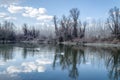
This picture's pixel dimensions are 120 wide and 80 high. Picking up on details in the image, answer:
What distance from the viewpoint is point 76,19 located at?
67.9 metres

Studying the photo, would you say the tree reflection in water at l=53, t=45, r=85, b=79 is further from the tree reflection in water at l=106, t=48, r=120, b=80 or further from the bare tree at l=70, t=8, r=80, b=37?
the bare tree at l=70, t=8, r=80, b=37

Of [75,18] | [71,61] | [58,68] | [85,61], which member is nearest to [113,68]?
[58,68]

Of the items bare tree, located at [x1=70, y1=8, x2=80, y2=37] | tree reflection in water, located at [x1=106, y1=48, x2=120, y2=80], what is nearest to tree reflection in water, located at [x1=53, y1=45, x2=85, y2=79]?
tree reflection in water, located at [x1=106, y1=48, x2=120, y2=80]

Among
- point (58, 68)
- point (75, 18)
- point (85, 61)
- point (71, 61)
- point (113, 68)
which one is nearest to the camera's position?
point (58, 68)

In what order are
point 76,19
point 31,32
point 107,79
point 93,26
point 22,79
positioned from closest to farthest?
point 22,79
point 107,79
point 76,19
point 31,32
point 93,26

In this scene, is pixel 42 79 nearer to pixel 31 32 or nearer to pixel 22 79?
pixel 22 79

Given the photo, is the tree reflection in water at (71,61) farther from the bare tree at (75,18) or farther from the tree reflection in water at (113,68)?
the bare tree at (75,18)

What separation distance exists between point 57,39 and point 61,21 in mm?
6500

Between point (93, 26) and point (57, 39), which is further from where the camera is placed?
point (93, 26)

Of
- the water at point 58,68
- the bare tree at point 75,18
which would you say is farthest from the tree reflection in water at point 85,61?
the bare tree at point 75,18

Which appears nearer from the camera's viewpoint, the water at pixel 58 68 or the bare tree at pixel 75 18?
the water at pixel 58 68

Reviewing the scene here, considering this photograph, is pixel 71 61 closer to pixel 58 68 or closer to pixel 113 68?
pixel 58 68

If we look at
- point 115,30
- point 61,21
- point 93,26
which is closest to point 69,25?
point 61,21

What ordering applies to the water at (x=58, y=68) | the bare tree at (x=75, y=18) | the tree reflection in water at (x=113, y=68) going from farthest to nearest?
the bare tree at (x=75, y=18) < the tree reflection in water at (x=113, y=68) < the water at (x=58, y=68)
